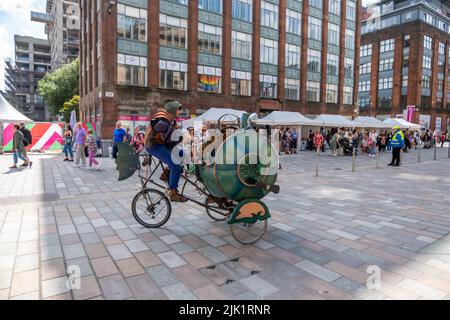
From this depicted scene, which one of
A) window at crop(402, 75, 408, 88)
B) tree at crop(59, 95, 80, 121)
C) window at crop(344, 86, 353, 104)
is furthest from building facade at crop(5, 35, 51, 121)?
window at crop(402, 75, 408, 88)

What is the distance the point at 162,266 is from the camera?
11.6 ft

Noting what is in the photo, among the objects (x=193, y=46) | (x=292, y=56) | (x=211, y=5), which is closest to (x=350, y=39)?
(x=292, y=56)

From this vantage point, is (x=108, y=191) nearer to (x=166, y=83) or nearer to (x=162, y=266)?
(x=162, y=266)

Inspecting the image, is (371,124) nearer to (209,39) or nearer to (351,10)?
(209,39)

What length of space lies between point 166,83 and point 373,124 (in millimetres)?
18824

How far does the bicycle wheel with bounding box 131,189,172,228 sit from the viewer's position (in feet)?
16.1

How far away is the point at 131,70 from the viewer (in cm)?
2555

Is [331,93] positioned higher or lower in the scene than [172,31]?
lower

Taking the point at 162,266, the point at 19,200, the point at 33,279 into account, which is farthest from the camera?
the point at 19,200

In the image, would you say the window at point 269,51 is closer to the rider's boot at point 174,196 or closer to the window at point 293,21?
the window at point 293,21

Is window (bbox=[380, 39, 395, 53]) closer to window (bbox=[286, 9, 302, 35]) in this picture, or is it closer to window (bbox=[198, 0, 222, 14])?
window (bbox=[286, 9, 302, 35])

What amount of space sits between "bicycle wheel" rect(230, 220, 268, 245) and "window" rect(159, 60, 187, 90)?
23996 mm

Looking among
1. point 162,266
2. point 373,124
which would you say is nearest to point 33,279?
point 162,266

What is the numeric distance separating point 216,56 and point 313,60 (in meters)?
13.5
